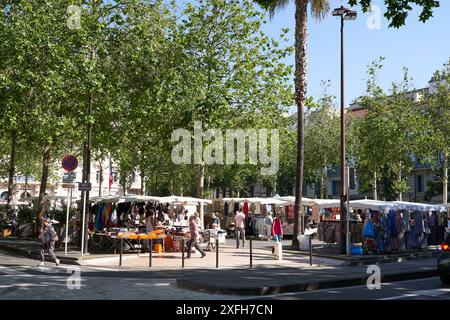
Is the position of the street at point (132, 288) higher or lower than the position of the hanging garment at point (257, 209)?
lower

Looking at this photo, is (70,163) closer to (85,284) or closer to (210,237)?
(210,237)

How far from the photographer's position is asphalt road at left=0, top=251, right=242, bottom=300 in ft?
34.7

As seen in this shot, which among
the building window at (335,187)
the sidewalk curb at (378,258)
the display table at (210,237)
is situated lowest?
the sidewalk curb at (378,258)

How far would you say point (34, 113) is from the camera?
21656mm

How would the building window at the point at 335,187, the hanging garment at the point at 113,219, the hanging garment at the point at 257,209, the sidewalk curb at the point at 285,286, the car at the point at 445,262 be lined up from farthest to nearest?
the building window at the point at 335,187 < the hanging garment at the point at 257,209 < the hanging garment at the point at 113,219 < the car at the point at 445,262 < the sidewalk curb at the point at 285,286

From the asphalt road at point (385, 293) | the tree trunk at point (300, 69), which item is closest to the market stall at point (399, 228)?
the tree trunk at point (300, 69)

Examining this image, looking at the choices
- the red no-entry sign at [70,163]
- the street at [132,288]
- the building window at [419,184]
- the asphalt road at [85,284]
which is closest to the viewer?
the asphalt road at [85,284]

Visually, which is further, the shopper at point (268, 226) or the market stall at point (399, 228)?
the shopper at point (268, 226)

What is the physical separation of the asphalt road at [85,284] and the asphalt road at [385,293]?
1712mm

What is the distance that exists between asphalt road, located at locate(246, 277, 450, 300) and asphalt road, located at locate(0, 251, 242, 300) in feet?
5.62

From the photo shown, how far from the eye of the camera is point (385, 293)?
11.6m

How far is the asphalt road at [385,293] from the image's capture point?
10883 millimetres

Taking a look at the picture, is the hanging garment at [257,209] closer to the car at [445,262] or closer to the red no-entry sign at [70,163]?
the red no-entry sign at [70,163]
